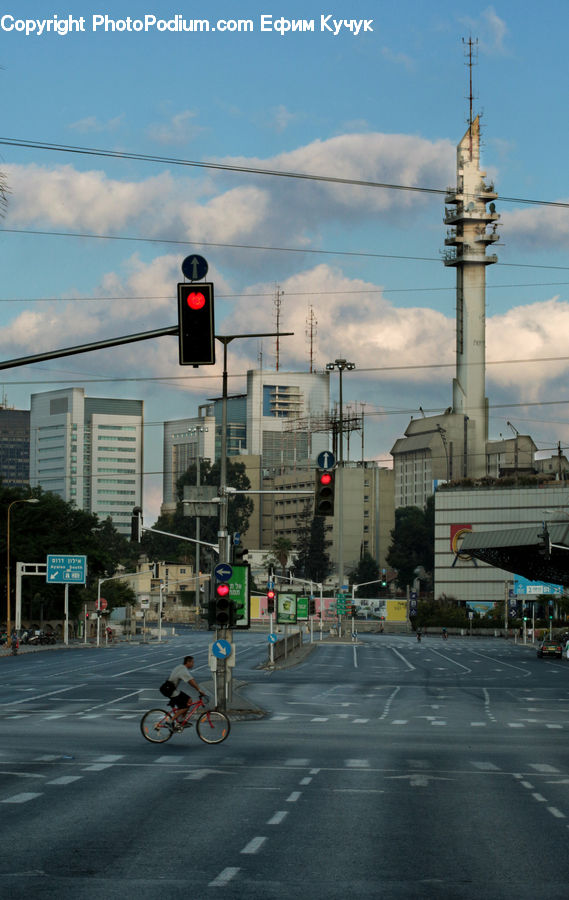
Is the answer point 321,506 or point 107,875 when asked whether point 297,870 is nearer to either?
point 107,875

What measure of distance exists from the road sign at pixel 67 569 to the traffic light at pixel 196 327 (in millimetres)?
91995

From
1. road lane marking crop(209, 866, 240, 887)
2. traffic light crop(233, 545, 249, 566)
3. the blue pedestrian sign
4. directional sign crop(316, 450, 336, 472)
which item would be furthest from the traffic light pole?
road lane marking crop(209, 866, 240, 887)

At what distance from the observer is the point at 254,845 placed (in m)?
14.7

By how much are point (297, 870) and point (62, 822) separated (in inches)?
170

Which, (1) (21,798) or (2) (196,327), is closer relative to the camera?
(2) (196,327)

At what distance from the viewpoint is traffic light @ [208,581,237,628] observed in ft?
117

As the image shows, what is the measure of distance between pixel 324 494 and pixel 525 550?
73.3 m

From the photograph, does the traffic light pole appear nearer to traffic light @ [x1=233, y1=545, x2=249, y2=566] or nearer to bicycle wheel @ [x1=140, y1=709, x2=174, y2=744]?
traffic light @ [x1=233, y1=545, x2=249, y2=566]

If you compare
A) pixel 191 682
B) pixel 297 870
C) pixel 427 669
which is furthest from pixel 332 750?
pixel 427 669

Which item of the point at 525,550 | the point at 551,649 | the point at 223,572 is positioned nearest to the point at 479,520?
the point at 525,550

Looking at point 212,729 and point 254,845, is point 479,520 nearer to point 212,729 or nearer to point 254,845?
point 212,729

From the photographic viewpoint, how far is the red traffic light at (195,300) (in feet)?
57.7

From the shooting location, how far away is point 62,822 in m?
16.3

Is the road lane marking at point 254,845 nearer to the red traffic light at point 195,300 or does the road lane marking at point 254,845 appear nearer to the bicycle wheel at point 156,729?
the red traffic light at point 195,300
